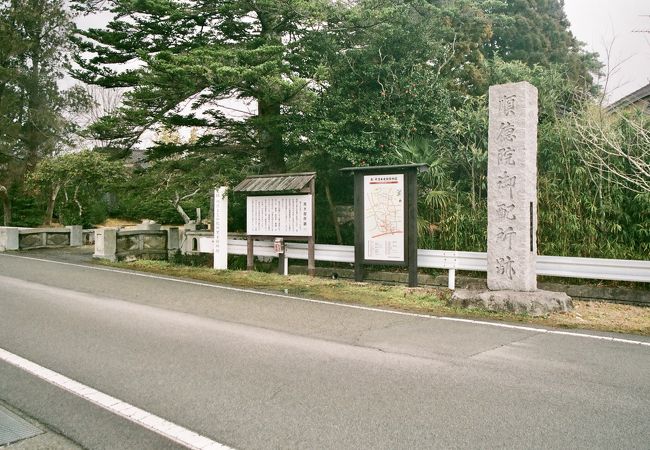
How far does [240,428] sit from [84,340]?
3417 mm

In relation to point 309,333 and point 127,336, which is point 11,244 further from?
point 309,333

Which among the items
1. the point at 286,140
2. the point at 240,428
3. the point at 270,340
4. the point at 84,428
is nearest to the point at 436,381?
the point at 240,428

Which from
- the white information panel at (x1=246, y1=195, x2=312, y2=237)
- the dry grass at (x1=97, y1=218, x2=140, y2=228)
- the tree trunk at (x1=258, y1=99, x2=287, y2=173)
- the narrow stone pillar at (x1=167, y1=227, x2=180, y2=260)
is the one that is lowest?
the narrow stone pillar at (x1=167, y1=227, x2=180, y2=260)

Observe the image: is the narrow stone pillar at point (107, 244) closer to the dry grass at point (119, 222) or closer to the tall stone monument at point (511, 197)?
the tall stone monument at point (511, 197)

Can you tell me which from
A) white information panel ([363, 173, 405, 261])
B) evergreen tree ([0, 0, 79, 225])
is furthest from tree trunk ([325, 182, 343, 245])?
evergreen tree ([0, 0, 79, 225])

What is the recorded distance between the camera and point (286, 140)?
45.1ft

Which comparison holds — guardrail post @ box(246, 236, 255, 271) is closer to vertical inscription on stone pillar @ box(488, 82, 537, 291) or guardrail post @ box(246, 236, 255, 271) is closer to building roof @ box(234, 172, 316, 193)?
building roof @ box(234, 172, 316, 193)

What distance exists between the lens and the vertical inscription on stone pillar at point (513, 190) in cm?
820

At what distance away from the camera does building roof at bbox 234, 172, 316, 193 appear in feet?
38.5

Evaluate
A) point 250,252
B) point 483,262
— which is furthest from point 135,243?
point 483,262

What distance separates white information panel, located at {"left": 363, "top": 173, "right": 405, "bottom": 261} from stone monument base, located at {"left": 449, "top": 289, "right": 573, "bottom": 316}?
8.15ft

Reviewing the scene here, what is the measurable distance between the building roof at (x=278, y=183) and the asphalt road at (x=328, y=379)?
4.38 meters

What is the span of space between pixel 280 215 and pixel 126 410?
8.46 m

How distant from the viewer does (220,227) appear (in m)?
13.4
